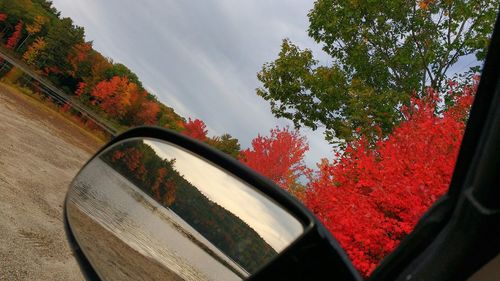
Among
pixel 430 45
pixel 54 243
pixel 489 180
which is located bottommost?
pixel 54 243

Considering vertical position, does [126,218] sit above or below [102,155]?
below

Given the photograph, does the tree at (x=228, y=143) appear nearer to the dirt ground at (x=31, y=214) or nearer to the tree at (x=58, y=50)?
the tree at (x=58, y=50)

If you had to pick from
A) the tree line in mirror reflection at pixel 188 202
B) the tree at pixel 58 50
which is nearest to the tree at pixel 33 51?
the tree at pixel 58 50

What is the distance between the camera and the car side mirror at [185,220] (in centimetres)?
76

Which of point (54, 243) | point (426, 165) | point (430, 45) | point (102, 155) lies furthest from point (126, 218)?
point (430, 45)

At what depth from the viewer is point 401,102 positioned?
15070 mm

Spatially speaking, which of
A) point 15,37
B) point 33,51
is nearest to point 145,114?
point 33,51

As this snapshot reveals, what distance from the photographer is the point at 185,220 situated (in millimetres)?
1291

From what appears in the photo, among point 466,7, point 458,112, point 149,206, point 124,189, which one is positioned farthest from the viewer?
point 466,7

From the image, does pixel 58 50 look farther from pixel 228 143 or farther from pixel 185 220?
pixel 185 220

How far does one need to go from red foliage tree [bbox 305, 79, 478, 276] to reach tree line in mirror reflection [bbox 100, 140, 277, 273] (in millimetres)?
8371

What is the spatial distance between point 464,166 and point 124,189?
1.26 m

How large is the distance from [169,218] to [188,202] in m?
0.16

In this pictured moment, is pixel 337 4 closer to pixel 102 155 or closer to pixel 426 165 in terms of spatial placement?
pixel 426 165
